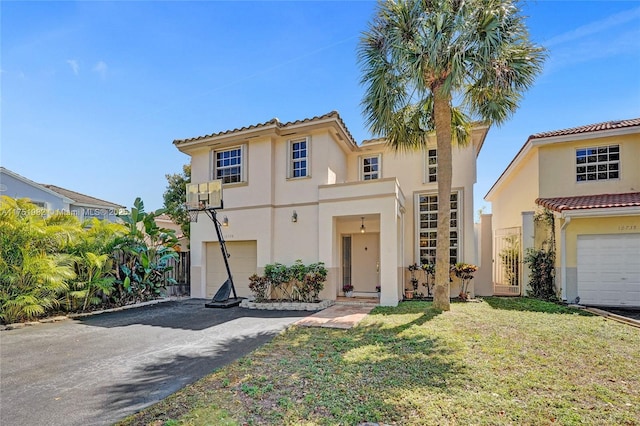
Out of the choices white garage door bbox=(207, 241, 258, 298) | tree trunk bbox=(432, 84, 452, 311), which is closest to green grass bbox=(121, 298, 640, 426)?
tree trunk bbox=(432, 84, 452, 311)

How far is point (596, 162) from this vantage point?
13242mm

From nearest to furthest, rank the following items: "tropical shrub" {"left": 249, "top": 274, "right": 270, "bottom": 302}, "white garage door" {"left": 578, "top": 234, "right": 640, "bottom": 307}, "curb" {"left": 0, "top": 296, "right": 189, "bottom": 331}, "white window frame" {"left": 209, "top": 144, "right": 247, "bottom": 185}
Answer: "curb" {"left": 0, "top": 296, "right": 189, "bottom": 331} < "white garage door" {"left": 578, "top": 234, "right": 640, "bottom": 307} < "tropical shrub" {"left": 249, "top": 274, "right": 270, "bottom": 302} < "white window frame" {"left": 209, "top": 144, "right": 247, "bottom": 185}

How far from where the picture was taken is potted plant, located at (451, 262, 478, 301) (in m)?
12.3

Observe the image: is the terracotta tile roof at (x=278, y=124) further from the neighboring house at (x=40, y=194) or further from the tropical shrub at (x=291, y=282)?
the neighboring house at (x=40, y=194)

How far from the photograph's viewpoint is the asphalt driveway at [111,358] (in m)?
4.23

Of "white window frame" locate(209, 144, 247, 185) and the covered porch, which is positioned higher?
"white window frame" locate(209, 144, 247, 185)

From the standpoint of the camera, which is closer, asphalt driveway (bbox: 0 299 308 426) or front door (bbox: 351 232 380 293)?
asphalt driveway (bbox: 0 299 308 426)

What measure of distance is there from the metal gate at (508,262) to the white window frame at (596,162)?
348cm

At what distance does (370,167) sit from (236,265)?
793 cm

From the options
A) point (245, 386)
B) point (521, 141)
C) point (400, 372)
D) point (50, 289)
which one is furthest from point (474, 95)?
point (50, 289)

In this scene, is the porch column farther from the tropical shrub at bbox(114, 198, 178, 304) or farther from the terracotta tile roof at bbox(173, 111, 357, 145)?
the tropical shrub at bbox(114, 198, 178, 304)

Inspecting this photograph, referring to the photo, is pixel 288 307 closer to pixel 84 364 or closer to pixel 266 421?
pixel 84 364

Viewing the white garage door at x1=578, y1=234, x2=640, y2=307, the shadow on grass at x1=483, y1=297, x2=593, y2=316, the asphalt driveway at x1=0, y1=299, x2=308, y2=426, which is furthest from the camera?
the white garage door at x1=578, y1=234, x2=640, y2=307

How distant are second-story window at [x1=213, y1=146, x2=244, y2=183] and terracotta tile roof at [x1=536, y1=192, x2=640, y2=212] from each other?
43.1 ft
